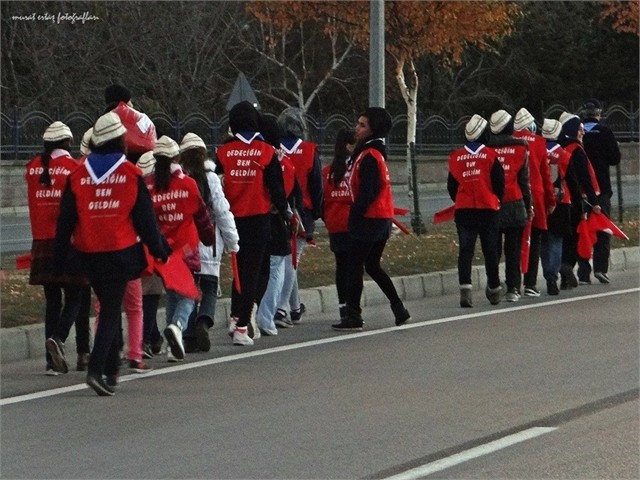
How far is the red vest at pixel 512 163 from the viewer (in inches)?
617

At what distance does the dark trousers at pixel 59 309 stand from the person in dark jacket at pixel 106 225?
4.03 ft

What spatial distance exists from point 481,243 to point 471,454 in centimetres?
754

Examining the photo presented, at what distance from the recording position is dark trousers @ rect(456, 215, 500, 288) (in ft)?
50.8

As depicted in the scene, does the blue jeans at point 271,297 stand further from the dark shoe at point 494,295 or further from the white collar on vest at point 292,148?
the dark shoe at point 494,295

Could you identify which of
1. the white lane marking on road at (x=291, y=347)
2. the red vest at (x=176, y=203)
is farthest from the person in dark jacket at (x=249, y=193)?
the red vest at (x=176, y=203)

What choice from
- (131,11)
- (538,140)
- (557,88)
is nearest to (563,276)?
(538,140)

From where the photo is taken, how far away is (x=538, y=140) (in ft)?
52.8

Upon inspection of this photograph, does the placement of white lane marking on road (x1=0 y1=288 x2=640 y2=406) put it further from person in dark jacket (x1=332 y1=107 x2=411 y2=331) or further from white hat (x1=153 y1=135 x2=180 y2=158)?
white hat (x1=153 y1=135 x2=180 y2=158)

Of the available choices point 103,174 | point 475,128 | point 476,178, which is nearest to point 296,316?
point 476,178

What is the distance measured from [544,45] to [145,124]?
41.1 metres

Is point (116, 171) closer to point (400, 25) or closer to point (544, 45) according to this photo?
point (400, 25)

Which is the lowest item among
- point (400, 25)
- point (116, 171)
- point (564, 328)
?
point (564, 328)

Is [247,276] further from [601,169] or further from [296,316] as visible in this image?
[601,169]

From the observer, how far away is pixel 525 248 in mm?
16281
